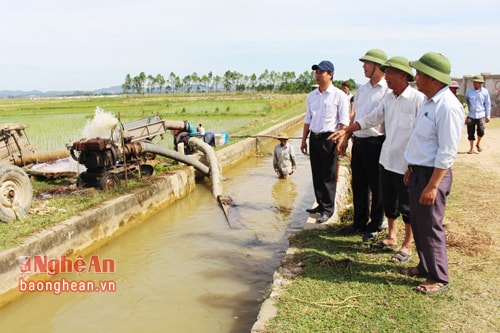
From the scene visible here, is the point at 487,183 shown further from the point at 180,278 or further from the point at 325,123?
the point at 180,278

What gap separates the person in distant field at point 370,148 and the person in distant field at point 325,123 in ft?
1.10

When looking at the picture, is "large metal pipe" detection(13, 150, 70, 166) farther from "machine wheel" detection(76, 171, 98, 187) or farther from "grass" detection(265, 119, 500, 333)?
"grass" detection(265, 119, 500, 333)

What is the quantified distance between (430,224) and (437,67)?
113cm

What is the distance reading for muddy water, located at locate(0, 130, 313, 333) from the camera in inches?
147

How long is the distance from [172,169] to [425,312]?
6513 millimetres

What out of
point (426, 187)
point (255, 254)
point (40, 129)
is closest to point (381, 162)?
point (426, 187)

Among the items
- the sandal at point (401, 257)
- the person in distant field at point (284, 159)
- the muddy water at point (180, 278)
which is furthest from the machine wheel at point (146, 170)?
the sandal at point (401, 257)

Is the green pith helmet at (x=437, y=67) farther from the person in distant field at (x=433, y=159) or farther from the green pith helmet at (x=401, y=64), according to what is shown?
the green pith helmet at (x=401, y=64)

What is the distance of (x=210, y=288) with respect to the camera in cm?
427

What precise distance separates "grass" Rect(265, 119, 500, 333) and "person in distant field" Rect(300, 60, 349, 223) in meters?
0.54

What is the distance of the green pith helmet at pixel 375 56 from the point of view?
3.91m

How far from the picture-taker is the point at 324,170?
4.66 meters

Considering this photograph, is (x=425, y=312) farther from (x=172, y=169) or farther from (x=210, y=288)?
(x=172, y=169)

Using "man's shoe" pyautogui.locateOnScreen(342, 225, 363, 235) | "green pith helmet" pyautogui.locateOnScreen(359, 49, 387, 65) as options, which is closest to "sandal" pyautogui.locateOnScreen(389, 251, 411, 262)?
"man's shoe" pyautogui.locateOnScreen(342, 225, 363, 235)
